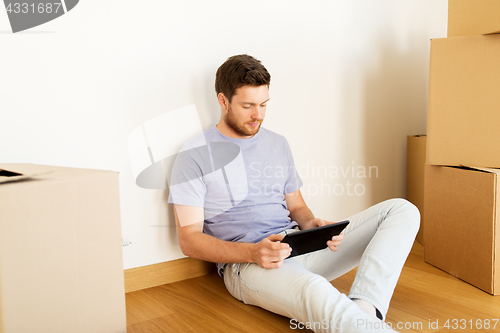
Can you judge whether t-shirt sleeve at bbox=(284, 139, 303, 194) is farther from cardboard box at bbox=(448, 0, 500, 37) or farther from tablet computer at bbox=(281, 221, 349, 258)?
cardboard box at bbox=(448, 0, 500, 37)

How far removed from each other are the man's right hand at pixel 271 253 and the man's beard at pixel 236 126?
0.40 meters

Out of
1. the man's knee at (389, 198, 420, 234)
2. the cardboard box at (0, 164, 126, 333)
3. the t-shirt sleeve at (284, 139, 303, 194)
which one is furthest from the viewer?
the t-shirt sleeve at (284, 139, 303, 194)

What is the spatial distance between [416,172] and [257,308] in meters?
1.10

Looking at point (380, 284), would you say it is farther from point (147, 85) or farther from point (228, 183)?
point (147, 85)

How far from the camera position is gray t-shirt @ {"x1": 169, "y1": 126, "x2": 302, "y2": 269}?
1318 millimetres

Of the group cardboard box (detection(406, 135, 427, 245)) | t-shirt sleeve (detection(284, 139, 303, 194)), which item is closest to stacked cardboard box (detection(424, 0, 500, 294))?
cardboard box (detection(406, 135, 427, 245))

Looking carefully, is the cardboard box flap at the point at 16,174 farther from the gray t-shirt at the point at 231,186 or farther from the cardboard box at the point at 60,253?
the gray t-shirt at the point at 231,186

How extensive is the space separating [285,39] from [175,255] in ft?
3.03

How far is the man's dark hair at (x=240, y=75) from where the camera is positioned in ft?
4.31

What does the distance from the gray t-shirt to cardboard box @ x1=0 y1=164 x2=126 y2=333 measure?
49cm

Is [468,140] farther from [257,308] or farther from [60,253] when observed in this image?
[60,253]

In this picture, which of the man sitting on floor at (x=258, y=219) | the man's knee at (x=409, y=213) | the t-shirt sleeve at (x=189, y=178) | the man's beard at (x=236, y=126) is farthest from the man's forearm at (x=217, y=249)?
the man's knee at (x=409, y=213)

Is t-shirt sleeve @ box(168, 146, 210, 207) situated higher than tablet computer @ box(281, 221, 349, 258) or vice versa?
t-shirt sleeve @ box(168, 146, 210, 207)

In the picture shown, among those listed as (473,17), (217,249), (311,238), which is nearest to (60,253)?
(217,249)
